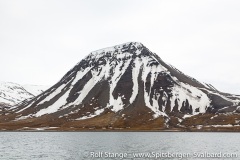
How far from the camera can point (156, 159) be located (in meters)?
71.6

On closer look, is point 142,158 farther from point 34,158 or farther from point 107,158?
point 34,158

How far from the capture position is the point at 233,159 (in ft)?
233

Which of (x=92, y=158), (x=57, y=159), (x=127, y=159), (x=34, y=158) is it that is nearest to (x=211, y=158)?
(x=127, y=159)

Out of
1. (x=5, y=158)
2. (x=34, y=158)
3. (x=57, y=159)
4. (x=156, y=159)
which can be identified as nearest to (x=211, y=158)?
(x=156, y=159)

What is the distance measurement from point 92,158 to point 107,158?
339 cm

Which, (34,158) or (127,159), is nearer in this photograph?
(127,159)

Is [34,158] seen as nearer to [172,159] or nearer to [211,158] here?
[172,159]

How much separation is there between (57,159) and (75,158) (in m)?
4.01

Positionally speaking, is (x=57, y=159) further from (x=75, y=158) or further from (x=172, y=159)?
(x=172, y=159)

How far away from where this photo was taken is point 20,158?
74.6 metres

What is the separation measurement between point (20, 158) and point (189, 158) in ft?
125

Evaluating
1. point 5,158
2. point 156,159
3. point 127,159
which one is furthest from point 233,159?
point 5,158

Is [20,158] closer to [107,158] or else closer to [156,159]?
[107,158]

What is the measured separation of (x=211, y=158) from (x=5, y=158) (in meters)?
45.9
